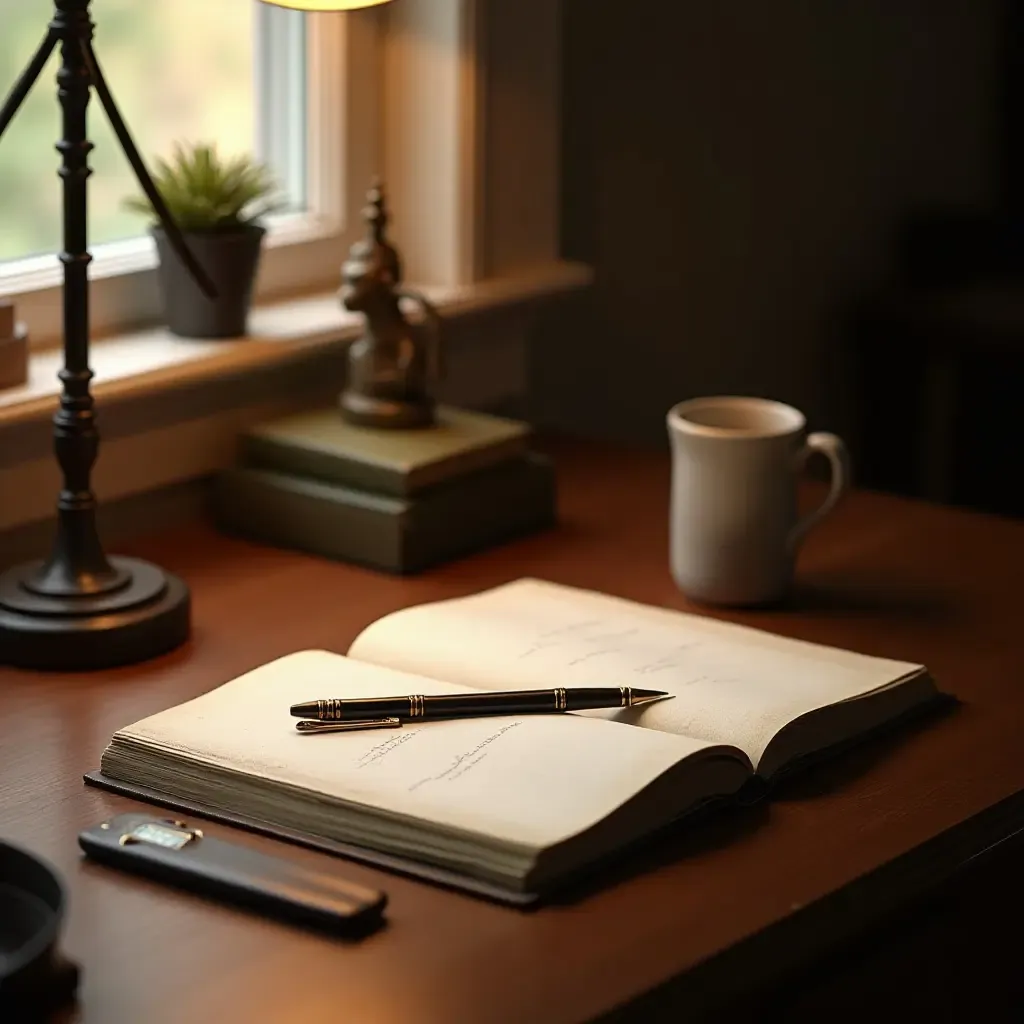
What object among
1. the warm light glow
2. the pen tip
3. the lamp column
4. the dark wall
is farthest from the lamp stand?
the dark wall

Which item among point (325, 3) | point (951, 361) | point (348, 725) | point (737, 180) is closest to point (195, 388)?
point (325, 3)

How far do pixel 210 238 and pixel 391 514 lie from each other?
279 millimetres

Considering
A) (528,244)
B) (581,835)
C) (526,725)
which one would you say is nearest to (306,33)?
(528,244)

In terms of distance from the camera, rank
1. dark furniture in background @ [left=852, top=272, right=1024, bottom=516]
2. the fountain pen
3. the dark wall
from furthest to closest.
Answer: dark furniture in background @ [left=852, top=272, right=1024, bottom=516] < the dark wall < the fountain pen

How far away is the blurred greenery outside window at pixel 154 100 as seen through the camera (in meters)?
1.45

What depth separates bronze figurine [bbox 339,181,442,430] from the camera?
1.43 meters

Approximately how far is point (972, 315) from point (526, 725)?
157cm

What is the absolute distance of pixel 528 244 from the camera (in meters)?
1.75

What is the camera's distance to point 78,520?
119 centimetres

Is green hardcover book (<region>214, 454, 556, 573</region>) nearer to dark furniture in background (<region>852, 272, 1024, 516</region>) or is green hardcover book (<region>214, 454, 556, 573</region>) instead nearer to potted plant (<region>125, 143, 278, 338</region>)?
potted plant (<region>125, 143, 278, 338</region>)

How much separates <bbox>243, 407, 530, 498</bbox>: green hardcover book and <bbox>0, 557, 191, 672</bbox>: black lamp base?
22 cm

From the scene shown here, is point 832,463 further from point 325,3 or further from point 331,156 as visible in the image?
point 331,156

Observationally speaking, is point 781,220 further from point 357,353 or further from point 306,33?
point 357,353

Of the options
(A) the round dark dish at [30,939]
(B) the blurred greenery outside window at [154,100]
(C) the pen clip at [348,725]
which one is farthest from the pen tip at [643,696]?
(B) the blurred greenery outside window at [154,100]
